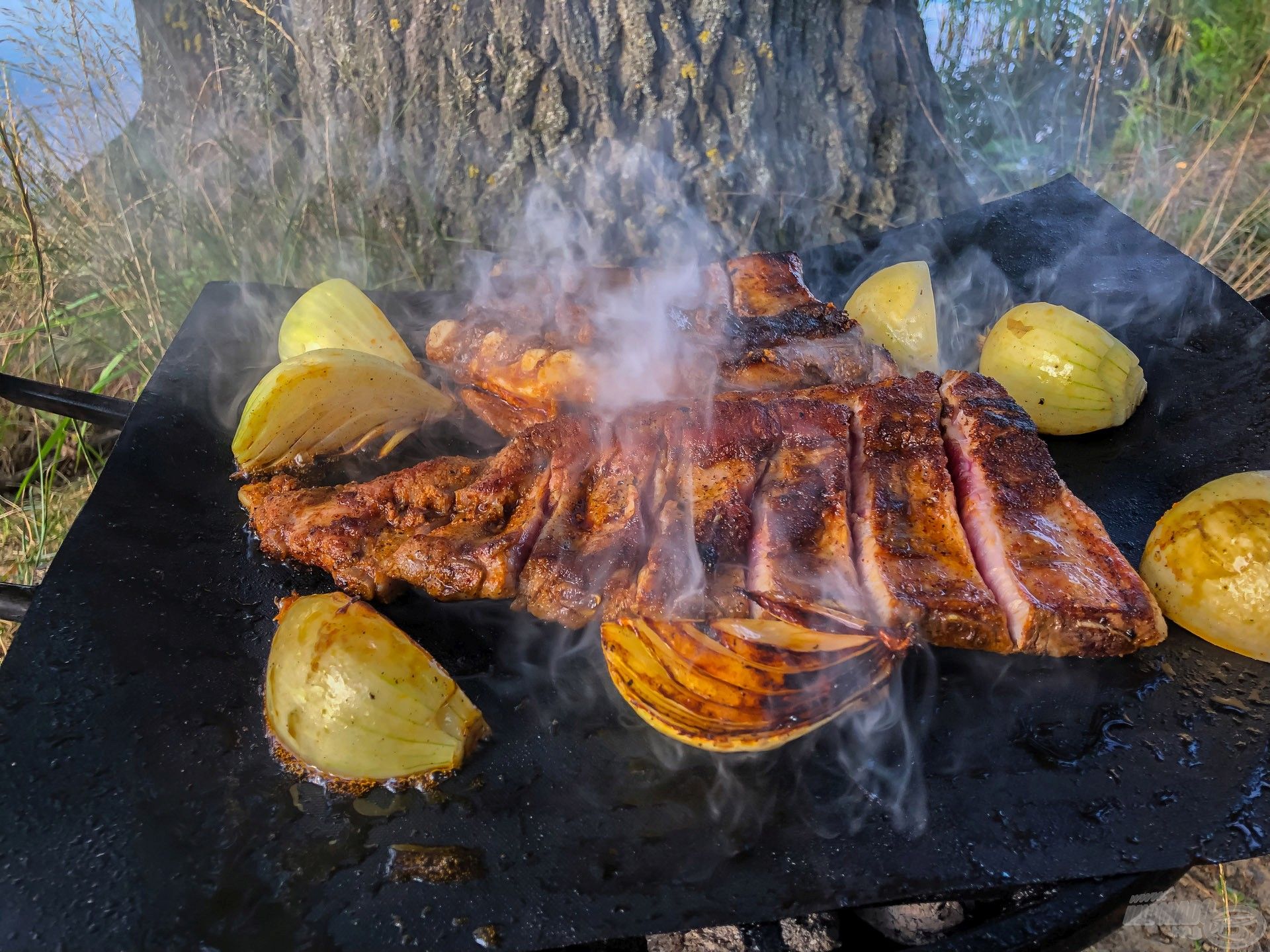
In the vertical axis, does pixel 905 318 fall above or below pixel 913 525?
above

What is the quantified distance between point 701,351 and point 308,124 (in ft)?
11.9

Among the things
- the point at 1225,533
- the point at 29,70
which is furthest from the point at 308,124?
the point at 1225,533

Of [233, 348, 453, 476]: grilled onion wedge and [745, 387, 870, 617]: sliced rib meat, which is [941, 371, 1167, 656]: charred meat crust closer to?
[745, 387, 870, 617]: sliced rib meat

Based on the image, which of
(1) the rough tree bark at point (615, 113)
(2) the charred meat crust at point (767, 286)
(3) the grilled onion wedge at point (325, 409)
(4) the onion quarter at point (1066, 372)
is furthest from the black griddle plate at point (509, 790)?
(1) the rough tree bark at point (615, 113)

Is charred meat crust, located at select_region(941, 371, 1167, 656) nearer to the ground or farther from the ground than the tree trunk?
nearer to the ground

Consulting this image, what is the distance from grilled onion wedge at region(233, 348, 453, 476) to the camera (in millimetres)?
3148

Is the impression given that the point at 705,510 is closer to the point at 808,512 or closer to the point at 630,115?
the point at 808,512

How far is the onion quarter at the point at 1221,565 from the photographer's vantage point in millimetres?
2498

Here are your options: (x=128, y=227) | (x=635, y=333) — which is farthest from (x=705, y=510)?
(x=128, y=227)

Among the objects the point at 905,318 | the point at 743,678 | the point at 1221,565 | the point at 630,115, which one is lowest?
the point at 743,678

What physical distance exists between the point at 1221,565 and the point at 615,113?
4092 mm

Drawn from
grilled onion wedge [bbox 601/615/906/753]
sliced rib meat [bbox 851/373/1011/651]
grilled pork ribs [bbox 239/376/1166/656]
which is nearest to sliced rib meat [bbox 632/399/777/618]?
grilled pork ribs [bbox 239/376/1166/656]

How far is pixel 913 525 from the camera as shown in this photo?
2.72 metres

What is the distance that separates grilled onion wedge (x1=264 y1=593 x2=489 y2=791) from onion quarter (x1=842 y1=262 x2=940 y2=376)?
2435mm
